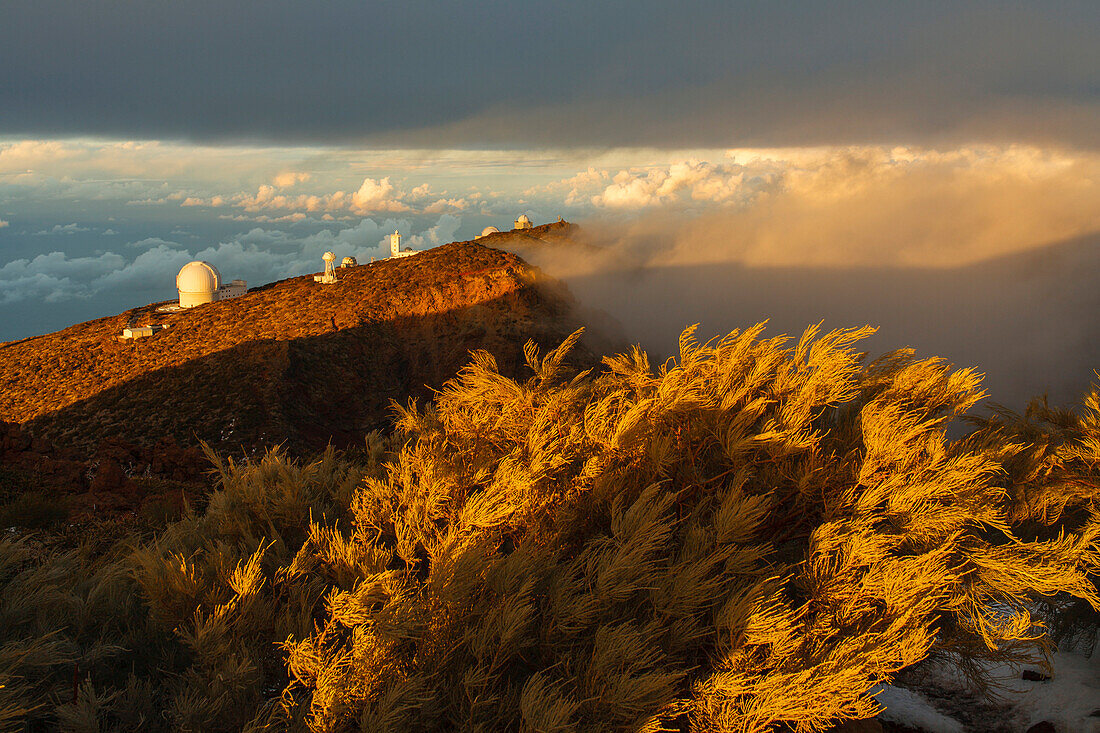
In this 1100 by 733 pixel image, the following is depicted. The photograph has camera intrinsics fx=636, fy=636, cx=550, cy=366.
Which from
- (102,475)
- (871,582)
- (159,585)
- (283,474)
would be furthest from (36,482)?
(871,582)

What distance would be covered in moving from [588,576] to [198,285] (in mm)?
45453

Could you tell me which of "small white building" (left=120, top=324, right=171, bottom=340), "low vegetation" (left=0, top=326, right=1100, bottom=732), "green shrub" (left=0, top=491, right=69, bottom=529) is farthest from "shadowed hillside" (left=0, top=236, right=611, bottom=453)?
"low vegetation" (left=0, top=326, right=1100, bottom=732)

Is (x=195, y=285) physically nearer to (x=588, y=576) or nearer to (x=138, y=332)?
(x=138, y=332)

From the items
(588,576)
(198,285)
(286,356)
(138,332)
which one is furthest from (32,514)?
(198,285)

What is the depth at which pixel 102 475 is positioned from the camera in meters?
13.6

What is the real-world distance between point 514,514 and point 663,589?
116 cm

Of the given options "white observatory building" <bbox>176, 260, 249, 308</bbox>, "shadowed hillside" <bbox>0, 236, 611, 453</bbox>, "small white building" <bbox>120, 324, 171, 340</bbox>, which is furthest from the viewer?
"white observatory building" <bbox>176, 260, 249, 308</bbox>

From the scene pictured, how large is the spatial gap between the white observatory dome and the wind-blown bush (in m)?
42.4

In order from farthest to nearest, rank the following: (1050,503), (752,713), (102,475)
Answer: (102,475), (1050,503), (752,713)

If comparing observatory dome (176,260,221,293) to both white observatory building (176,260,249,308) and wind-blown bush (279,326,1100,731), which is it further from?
wind-blown bush (279,326,1100,731)

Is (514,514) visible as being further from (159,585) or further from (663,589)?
(159,585)

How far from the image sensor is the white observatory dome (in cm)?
4228

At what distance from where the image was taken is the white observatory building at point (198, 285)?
1665 inches

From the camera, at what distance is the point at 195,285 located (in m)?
42.3
